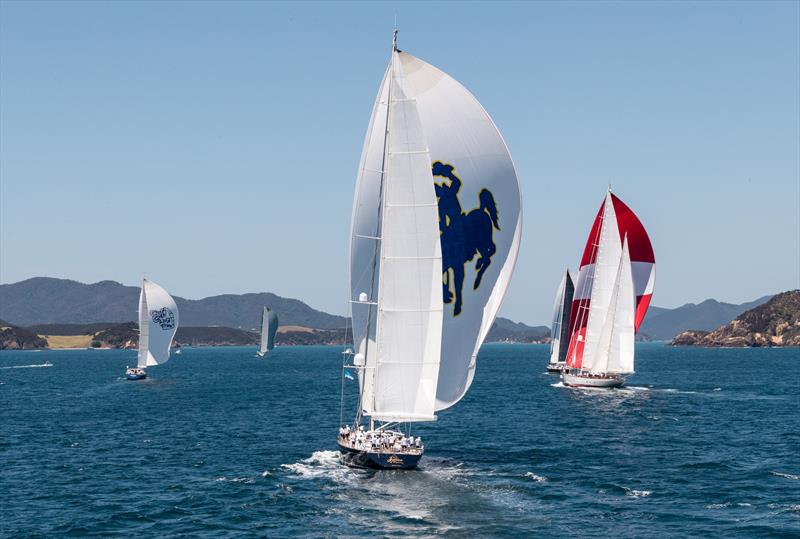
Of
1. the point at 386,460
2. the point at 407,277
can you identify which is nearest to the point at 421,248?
the point at 407,277

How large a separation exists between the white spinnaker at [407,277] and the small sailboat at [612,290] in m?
50.9

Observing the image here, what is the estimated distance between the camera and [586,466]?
51.1 meters

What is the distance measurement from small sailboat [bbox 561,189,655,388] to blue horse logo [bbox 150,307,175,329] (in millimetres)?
54678

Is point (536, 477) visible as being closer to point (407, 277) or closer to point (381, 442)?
point (381, 442)

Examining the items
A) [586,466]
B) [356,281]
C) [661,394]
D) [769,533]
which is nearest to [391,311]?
[356,281]

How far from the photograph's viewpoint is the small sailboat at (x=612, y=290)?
94.8 meters

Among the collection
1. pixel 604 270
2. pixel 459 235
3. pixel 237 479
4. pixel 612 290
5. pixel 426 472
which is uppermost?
pixel 604 270

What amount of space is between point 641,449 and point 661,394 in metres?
41.3

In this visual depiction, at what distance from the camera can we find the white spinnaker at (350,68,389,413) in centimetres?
4566

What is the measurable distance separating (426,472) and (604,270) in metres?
54.0

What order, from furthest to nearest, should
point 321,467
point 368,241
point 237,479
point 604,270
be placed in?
point 604,270
point 321,467
point 237,479
point 368,241

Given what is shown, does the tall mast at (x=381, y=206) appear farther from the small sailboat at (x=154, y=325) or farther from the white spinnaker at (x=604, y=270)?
the small sailboat at (x=154, y=325)

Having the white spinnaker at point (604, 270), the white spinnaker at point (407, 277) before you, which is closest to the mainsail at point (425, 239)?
the white spinnaker at point (407, 277)

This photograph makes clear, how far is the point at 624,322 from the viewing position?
95.4m
